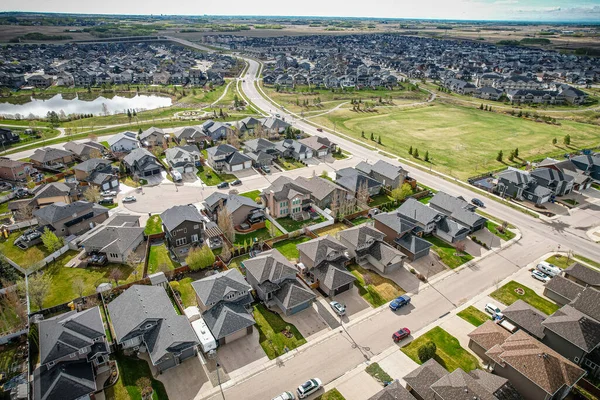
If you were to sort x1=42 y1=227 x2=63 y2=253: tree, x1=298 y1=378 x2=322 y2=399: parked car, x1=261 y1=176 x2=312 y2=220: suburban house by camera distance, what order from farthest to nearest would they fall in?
x1=261 y1=176 x2=312 y2=220: suburban house → x1=42 y1=227 x2=63 y2=253: tree → x1=298 y1=378 x2=322 y2=399: parked car

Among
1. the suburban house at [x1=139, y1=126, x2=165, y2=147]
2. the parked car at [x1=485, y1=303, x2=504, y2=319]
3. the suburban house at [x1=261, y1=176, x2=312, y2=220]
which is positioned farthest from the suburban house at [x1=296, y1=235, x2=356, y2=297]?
the suburban house at [x1=139, y1=126, x2=165, y2=147]

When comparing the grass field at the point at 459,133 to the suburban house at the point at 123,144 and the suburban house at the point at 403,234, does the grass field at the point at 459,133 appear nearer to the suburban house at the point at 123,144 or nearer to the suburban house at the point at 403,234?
the suburban house at the point at 403,234

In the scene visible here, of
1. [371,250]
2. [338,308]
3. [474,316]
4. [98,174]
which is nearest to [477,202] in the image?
[371,250]

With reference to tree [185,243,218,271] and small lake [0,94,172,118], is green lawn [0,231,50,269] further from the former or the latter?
small lake [0,94,172,118]

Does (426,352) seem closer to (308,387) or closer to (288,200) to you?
(308,387)

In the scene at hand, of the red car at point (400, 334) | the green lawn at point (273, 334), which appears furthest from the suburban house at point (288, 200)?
the red car at point (400, 334)

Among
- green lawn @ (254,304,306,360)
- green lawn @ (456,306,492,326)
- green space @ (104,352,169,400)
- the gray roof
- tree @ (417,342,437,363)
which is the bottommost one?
green space @ (104,352,169,400)

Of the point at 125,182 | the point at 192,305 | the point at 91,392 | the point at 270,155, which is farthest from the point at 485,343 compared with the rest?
the point at 125,182
